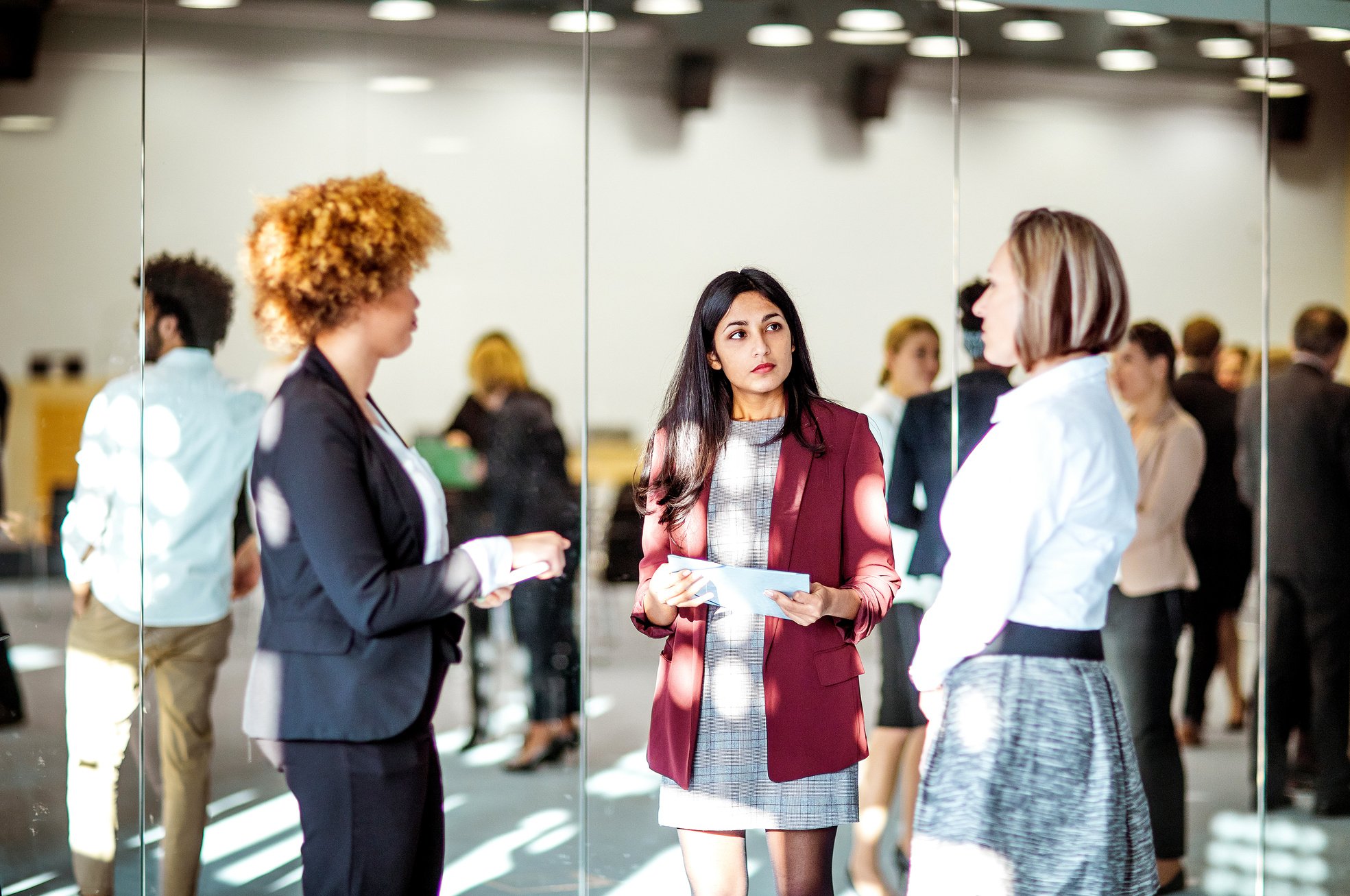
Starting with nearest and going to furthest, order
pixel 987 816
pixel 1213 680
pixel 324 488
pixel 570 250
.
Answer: pixel 987 816
pixel 324 488
pixel 570 250
pixel 1213 680

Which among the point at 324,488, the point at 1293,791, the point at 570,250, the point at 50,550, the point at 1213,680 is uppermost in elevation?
the point at 570,250

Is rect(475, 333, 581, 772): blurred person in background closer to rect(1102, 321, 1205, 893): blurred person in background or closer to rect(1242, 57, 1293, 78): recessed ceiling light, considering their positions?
rect(1102, 321, 1205, 893): blurred person in background

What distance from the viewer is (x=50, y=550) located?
3439 millimetres

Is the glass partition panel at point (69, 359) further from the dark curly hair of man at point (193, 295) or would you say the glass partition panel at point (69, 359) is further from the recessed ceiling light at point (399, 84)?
the recessed ceiling light at point (399, 84)

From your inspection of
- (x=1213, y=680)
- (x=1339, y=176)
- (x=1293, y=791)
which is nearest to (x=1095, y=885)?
(x=1213, y=680)

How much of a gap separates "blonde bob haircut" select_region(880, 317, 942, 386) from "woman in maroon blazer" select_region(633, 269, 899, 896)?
1.11 metres

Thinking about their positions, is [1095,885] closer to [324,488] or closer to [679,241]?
[324,488]

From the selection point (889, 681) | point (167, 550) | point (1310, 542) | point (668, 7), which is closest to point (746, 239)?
point (668, 7)

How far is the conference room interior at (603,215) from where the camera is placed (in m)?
3.44

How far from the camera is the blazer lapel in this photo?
8.54ft

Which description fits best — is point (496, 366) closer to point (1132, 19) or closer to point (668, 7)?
point (668, 7)

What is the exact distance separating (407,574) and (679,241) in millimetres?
1640

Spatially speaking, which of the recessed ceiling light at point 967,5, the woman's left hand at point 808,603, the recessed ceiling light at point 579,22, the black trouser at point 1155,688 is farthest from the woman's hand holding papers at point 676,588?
the recessed ceiling light at point 967,5

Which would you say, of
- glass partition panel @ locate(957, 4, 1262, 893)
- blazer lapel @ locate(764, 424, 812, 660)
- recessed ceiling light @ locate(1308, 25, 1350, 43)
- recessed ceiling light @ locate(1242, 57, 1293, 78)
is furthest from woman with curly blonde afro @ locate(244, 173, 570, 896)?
recessed ceiling light @ locate(1308, 25, 1350, 43)
